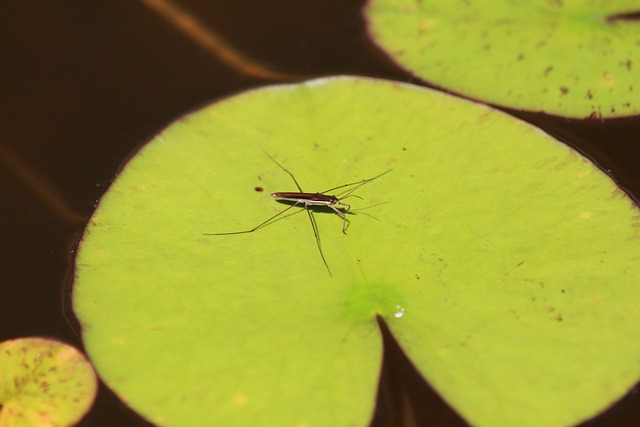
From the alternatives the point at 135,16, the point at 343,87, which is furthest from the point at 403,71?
the point at 135,16

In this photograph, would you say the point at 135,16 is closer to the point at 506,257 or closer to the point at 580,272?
the point at 506,257

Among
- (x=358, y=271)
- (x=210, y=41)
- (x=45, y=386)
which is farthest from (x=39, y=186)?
(x=358, y=271)

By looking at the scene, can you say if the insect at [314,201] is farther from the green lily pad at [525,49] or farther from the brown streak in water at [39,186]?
the green lily pad at [525,49]

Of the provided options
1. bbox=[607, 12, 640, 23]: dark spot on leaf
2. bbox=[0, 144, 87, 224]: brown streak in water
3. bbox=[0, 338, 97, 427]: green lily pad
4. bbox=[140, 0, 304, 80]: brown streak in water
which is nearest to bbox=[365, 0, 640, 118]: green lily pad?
bbox=[607, 12, 640, 23]: dark spot on leaf

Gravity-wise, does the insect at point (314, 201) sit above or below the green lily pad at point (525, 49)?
below

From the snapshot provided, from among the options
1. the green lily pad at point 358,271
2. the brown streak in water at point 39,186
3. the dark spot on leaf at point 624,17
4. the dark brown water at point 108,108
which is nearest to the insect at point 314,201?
the green lily pad at point 358,271

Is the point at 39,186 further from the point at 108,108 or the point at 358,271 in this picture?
the point at 358,271
